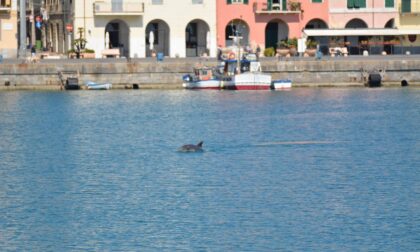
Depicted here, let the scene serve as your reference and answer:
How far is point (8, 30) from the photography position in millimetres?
95438

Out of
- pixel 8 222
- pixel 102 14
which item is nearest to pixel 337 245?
pixel 8 222

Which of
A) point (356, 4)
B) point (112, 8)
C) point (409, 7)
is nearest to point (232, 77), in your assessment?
point (112, 8)

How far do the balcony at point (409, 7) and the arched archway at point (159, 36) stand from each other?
50.4 feet

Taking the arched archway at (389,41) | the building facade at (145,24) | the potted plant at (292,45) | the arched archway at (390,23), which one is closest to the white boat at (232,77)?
the potted plant at (292,45)

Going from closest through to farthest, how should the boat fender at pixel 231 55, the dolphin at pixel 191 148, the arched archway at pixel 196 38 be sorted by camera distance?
the dolphin at pixel 191 148
the boat fender at pixel 231 55
the arched archway at pixel 196 38

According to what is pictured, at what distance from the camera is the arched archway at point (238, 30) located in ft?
319

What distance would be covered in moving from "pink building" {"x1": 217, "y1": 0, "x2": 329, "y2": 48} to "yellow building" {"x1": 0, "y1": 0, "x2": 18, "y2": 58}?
13246mm

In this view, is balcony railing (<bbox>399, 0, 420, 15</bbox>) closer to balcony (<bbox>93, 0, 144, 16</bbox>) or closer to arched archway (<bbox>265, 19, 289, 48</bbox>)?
arched archway (<bbox>265, 19, 289, 48</bbox>)

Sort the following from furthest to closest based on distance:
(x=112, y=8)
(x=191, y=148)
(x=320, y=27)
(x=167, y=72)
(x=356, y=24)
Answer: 1. (x=356, y=24)
2. (x=320, y=27)
3. (x=112, y=8)
4. (x=167, y=72)
5. (x=191, y=148)

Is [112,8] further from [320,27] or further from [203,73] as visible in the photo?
[320,27]

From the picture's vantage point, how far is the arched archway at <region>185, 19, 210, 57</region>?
97.8 metres

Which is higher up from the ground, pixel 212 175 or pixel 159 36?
pixel 159 36

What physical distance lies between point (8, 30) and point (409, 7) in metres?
26.0

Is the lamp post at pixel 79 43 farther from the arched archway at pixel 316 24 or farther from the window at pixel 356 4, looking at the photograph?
the window at pixel 356 4
